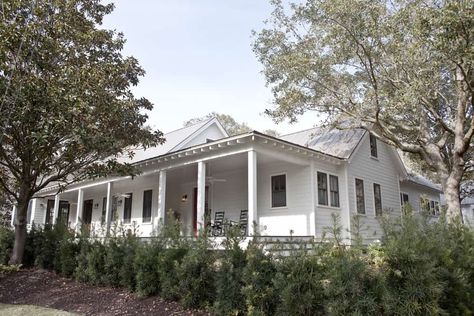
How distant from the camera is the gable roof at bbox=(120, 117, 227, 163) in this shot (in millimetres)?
17328

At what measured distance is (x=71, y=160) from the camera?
1089cm

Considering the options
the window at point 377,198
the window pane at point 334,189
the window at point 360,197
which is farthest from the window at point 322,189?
the window at point 377,198

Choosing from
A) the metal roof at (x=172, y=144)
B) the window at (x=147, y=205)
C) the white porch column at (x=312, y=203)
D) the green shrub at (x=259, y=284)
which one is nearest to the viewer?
the green shrub at (x=259, y=284)

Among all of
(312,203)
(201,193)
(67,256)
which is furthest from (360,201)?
(67,256)

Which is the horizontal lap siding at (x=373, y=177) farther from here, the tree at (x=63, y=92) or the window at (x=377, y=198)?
the tree at (x=63, y=92)

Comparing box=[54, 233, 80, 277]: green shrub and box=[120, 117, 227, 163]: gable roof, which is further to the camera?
box=[120, 117, 227, 163]: gable roof

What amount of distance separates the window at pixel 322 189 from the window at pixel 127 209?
9.17 meters

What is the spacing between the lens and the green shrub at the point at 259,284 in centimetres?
548

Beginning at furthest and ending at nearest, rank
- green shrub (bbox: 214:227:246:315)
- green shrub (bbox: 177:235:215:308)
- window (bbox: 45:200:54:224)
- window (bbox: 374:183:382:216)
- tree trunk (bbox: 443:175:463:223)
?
window (bbox: 45:200:54:224)
window (bbox: 374:183:382:216)
tree trunk (bbox: 443:175:463:223)
green shrub (bbox: 177:235:215:308)
green shrub (bbox: 214:227:246:315)

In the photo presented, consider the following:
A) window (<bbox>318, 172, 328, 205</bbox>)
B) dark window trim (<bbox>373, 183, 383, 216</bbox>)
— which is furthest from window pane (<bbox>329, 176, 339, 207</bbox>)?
dark window trim (<bbox>373, 183, 383, 216</bbox>)

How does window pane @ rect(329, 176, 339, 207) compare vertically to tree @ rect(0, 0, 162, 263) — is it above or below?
below

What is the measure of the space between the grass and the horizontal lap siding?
9.79 m

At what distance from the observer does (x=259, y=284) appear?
5574 millimetres

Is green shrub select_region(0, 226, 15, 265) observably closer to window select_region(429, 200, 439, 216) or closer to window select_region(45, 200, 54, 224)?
window select_region(429, 200, 439, 216)
